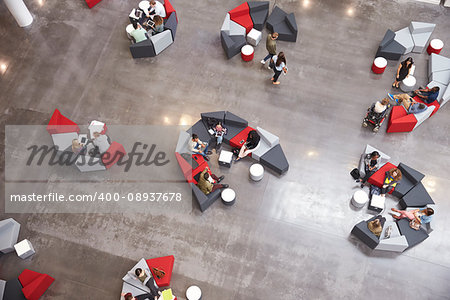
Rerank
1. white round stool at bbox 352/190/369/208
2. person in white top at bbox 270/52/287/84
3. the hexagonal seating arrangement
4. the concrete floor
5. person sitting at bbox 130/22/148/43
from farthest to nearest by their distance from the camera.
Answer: the hexagonal seating arrangement → person sitting at bbox 130/22/148/43 → person in white top at bbox 270/52/287/84 → white round stool at bbox 352/190/369/208 → the concrete floor

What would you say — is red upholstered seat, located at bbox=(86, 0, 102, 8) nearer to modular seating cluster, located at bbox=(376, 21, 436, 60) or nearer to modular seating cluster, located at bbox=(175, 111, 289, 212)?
modular seating cluster, located at bbox=(175, 111, 289, 212)

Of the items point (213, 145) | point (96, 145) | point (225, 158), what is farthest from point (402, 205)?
point (96, 145)

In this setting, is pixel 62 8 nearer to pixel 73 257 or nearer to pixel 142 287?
pixel 73 257

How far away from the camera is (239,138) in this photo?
36.2 feet

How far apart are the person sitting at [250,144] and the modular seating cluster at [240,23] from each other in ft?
9.57

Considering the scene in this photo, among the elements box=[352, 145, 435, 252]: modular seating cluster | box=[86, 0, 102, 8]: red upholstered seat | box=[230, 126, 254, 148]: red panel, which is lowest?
box=[352, 145, 435, 252]: modular seating cluster

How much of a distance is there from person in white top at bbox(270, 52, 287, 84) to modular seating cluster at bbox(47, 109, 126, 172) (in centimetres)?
450

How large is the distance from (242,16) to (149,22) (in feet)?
8.87

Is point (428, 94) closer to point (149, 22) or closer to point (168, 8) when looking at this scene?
point (168, 8)

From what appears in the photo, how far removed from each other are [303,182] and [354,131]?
201cm

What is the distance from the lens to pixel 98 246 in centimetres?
1023

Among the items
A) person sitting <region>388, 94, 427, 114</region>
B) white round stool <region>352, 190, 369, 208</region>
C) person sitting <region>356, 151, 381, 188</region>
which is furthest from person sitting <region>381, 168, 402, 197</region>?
person sitting <region>388, 94, 427, 114</region>

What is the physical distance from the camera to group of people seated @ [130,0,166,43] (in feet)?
40.4

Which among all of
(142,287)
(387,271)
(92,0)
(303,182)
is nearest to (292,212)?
(303,182)
